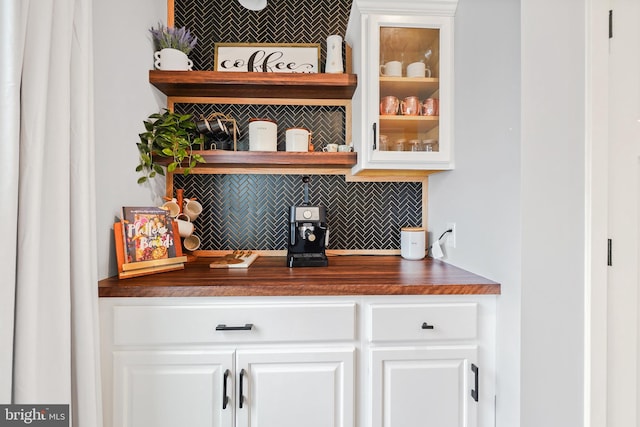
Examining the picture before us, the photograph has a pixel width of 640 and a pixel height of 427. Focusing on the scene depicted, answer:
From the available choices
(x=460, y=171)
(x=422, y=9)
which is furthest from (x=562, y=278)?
(x=422, y=9)

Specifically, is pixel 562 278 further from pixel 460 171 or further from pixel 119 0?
pixel 119 0

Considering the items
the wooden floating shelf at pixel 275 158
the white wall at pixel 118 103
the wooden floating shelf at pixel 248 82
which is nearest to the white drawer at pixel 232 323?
the white wall at pixel 118 103

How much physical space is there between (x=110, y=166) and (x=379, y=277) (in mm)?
1195

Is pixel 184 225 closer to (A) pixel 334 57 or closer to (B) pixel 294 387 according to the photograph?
(B) pixel 294 387

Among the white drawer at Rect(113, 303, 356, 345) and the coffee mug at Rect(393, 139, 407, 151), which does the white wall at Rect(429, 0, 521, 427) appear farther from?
the white drawer at Rect(113, 303, 356, 345)

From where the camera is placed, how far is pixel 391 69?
4.68 ft

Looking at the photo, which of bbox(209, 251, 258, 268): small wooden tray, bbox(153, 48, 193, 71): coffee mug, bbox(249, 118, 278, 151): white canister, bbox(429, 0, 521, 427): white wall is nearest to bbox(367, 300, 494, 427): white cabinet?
bbox(429, 0, 521, 427): white wall

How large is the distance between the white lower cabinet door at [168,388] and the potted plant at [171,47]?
1.32m

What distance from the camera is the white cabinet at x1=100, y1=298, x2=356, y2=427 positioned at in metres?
1.08

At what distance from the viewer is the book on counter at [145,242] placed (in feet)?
3.96

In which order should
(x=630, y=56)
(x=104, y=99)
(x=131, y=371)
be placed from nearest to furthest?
(x=630, y=56) < (x=131, y=371) < (x=104, y=99)

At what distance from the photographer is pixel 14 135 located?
30.3 inches

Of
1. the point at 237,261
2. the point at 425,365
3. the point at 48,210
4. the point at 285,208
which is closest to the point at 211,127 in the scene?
the point at 285,208

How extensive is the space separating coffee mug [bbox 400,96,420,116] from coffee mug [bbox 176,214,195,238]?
125cm
